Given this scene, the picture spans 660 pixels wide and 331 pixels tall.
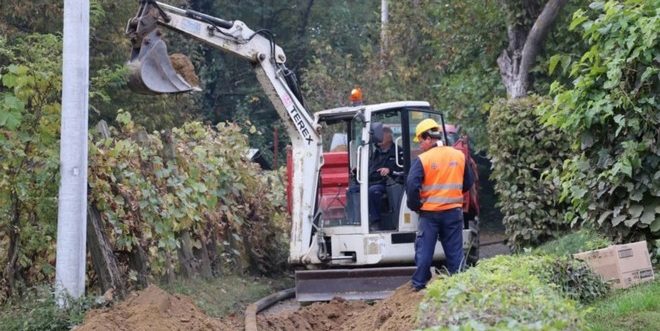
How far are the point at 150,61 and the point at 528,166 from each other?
7856 millimetres

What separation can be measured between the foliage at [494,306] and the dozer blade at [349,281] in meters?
6.77

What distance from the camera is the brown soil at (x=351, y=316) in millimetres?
10914

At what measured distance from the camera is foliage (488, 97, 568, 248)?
722 inches

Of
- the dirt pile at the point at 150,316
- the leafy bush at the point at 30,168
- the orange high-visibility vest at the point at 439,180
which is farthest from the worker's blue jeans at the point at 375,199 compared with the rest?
the leafy bush at the point at 30,168

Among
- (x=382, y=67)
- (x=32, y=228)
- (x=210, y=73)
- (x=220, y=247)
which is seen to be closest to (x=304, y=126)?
(x=220, y=247)

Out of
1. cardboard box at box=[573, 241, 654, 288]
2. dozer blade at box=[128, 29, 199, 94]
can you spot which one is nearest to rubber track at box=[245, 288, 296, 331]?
dozer blade at box=[128, 29, 199, 94]

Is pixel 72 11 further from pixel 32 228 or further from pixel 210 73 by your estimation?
pixel 210 73

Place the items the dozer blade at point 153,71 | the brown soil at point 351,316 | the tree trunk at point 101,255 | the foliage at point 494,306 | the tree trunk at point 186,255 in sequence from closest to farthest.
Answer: the foliage at point 494,306, the brown soil at point 351,316, the tree trunk at point 101,255, the dozer blade at point 153,71, the tree trunk at point 186,255

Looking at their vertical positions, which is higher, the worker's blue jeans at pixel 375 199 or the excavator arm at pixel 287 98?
the excavator arm at pixel 287 98

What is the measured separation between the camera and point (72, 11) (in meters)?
11.4

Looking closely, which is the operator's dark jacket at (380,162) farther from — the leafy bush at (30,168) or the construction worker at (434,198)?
the leafy bush at (30,168)

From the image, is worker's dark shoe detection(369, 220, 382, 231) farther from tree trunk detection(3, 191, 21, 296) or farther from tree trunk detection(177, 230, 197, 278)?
tree trunk detection(3, 191, 21, 296)

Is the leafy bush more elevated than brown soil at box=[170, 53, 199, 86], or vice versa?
brown soil at box=[170, 53, 199, 86]

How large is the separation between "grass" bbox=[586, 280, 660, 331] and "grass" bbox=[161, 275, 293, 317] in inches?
228
